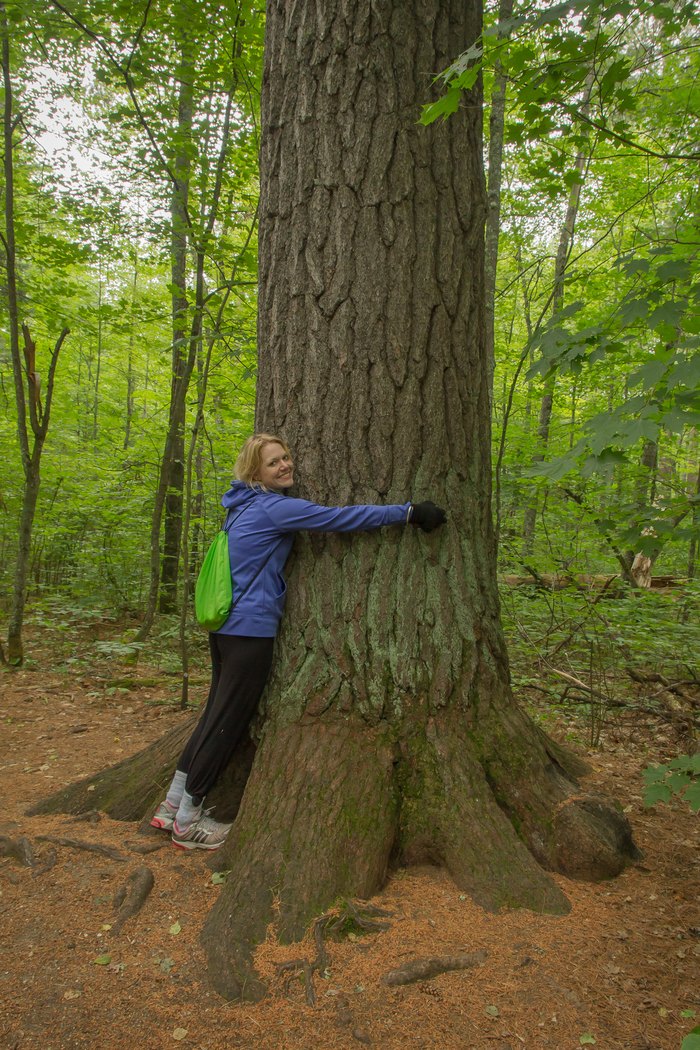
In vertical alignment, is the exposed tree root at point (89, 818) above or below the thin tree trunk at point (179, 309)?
below

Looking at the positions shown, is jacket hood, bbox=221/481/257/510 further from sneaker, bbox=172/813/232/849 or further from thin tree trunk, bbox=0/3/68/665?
thin tree trunk, bbox=0/3/68/665

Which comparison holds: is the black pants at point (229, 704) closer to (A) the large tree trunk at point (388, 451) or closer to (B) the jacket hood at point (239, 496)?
(A) the large tree trunk at point (388, 451)

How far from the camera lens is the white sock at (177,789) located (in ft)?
9.39

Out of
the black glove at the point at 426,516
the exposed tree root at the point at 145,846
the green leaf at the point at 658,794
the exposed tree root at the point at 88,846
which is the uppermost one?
the black glove at the point at 426,516

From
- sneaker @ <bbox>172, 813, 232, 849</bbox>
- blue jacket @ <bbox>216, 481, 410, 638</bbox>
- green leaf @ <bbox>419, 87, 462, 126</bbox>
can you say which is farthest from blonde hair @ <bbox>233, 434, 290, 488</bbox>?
sneaker @ <bbox>172, 813, 232, 849</bbox>

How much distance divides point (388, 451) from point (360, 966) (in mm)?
1965

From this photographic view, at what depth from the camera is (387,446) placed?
2719mm

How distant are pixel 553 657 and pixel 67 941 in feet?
16.0

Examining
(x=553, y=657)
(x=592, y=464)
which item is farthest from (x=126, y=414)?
(x=592, y=464)

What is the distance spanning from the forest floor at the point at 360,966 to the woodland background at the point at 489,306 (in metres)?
1.65

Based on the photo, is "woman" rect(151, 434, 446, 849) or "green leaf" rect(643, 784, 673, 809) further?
"woman" rect(151, 434, 446, 849)

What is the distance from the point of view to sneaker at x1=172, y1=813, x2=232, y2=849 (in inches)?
107

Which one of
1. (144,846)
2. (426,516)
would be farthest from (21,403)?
(426,516)

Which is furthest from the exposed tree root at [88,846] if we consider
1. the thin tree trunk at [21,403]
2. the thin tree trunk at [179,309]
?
the thin tree trunk at [21,403]
